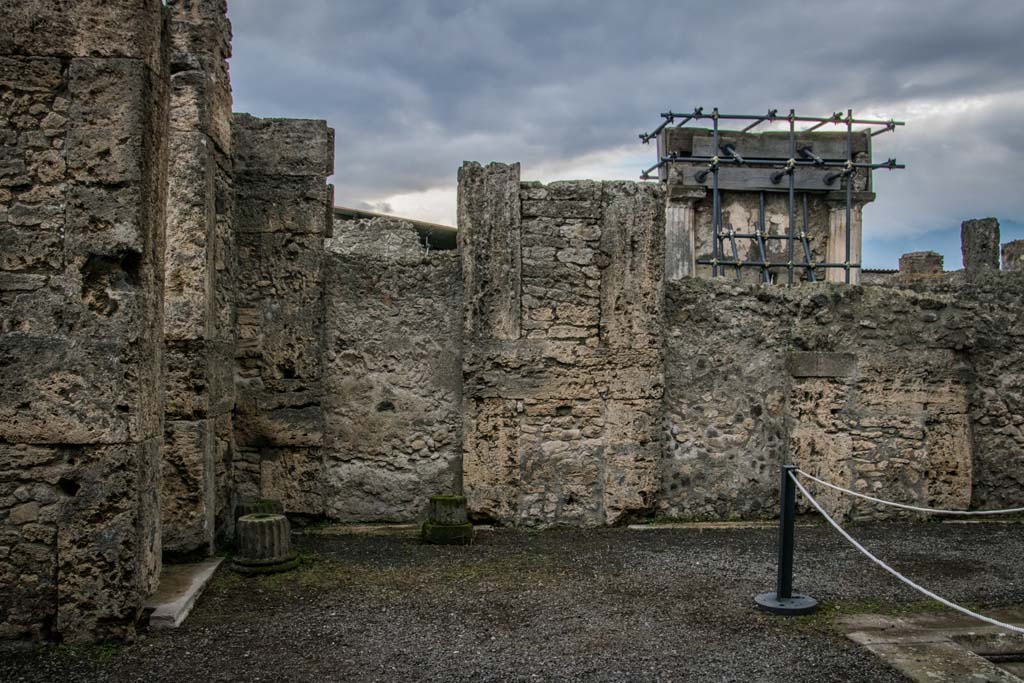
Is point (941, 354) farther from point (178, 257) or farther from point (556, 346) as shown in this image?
point (178, 257)

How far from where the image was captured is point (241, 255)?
643 centimetres

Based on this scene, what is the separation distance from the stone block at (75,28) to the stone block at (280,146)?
7.62ft

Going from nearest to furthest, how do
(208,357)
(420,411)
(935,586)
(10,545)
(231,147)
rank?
(10,545)
(935,586)
(208,357)
(231,147)
(420,411)

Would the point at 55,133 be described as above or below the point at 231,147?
below

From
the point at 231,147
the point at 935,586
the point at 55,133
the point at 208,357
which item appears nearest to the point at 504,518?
the point at 208,357

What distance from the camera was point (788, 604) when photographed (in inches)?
181

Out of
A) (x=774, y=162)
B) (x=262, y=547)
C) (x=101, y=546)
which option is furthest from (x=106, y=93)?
(x=774, y=162)

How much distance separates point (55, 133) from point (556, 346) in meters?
3.74

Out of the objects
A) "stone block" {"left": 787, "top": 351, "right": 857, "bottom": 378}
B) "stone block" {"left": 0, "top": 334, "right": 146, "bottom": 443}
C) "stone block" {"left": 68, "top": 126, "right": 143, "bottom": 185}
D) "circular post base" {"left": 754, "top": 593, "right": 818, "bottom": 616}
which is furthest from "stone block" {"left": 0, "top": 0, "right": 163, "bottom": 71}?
"stone block" {"left": 787, "top": 351, "right": 857, "bottom": 378}

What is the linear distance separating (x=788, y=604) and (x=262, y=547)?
122 inches

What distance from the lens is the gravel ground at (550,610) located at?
148 inches

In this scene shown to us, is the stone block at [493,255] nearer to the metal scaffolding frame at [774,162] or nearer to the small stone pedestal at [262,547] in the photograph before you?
the small stone pedestal at [262,547]

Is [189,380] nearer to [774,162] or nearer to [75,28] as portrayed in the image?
[75,28]

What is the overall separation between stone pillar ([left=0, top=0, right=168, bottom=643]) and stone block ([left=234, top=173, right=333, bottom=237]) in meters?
2.34
